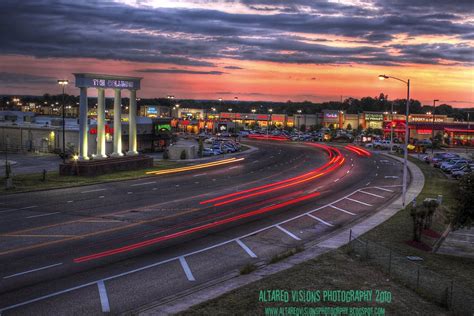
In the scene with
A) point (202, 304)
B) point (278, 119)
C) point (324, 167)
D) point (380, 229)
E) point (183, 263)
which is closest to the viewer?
point (202, 304)

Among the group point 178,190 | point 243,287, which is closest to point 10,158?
point 178,190

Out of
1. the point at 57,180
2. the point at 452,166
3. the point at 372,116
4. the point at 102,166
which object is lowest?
the point at 57,180

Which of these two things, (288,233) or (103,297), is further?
(288,233)

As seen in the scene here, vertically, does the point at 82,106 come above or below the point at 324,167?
above

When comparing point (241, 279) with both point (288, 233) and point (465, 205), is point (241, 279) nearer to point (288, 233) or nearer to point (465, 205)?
point (288, 233)

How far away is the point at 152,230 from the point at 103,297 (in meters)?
10.5

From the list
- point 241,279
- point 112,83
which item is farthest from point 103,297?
point 112,83

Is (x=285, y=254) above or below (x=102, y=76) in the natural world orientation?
below

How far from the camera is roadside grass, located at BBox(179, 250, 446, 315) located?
52.2ft

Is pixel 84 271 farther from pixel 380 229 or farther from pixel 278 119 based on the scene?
pixel 278 119

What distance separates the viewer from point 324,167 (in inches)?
2544

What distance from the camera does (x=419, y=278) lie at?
19.3m

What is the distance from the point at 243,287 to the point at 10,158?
58291mm

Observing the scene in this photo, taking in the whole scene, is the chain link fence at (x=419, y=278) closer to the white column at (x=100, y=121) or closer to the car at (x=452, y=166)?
the white column at (x=100, y=121)
